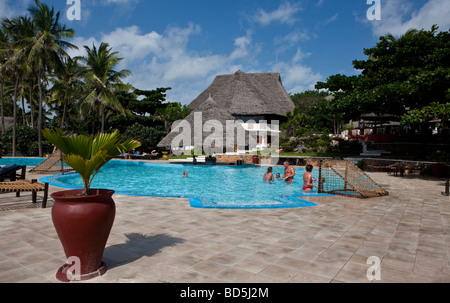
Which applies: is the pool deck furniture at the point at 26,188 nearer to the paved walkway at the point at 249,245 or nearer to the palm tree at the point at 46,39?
the paved walkway at the point at 249,245

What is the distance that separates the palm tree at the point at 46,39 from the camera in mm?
23328

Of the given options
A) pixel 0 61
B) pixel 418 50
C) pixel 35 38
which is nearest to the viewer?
pixel 418 50

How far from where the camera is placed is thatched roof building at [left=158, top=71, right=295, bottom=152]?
2573 centimetres

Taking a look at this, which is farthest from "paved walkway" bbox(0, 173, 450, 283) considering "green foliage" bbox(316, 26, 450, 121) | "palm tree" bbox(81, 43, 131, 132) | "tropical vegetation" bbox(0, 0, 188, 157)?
"palm tree" bbox(81, 43, 131, 132)

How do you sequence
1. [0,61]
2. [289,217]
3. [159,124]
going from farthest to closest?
[159,124]
[0,61]
[289,217]

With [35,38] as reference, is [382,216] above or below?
below

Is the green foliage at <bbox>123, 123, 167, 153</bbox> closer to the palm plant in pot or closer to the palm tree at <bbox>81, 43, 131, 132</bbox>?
the palm tree at <bbox>81, 43, 131, 132</bbox>

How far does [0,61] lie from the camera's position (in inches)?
1060

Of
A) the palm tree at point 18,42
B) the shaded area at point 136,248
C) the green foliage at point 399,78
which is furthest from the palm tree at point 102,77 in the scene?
the shaded area at point 136,248

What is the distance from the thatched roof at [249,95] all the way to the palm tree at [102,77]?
8.35 meters

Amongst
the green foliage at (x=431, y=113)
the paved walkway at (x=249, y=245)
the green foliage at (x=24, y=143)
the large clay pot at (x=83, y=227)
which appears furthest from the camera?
the green foliage at (x=24, y=143)

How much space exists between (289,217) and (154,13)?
10.7m
